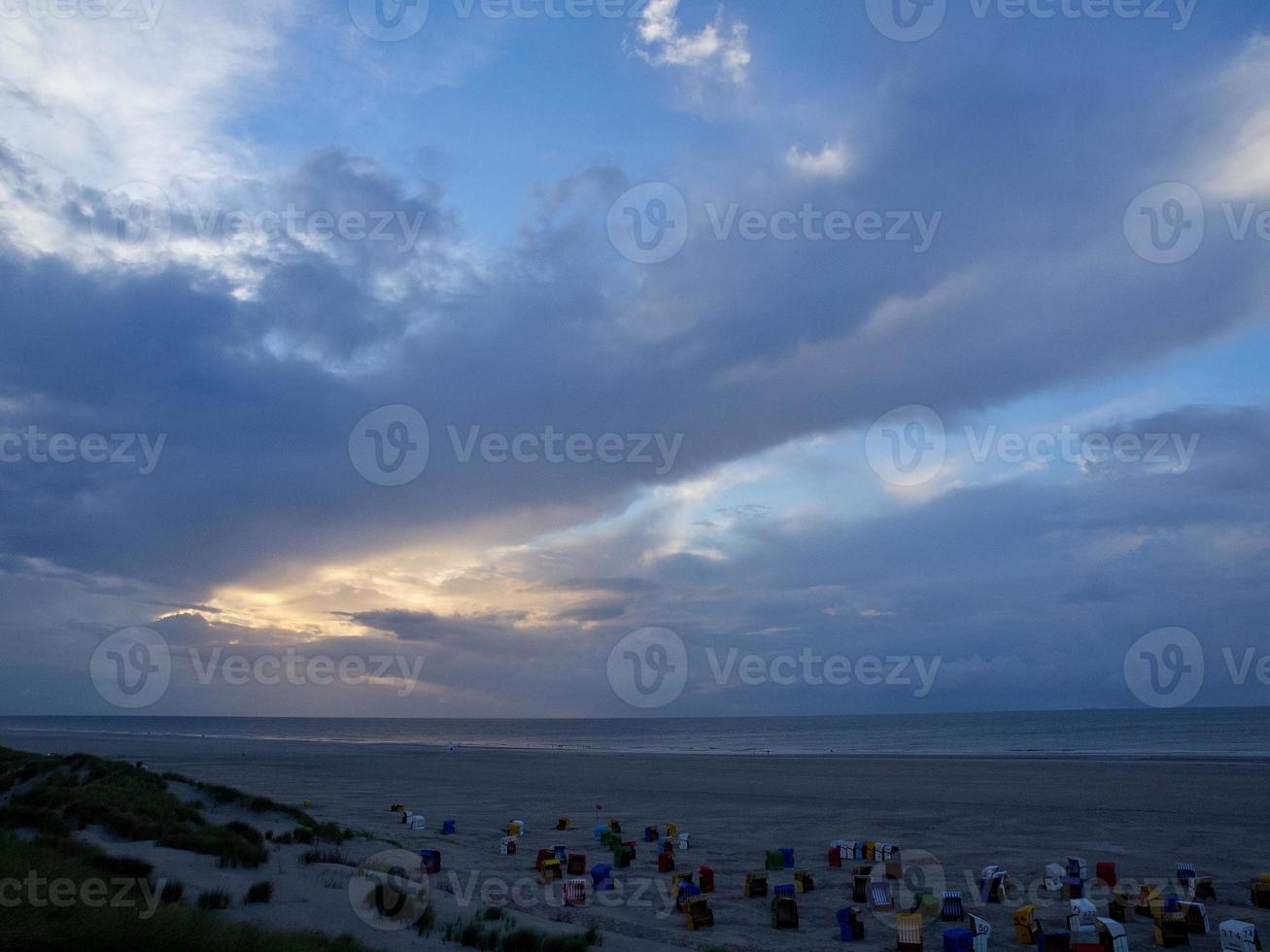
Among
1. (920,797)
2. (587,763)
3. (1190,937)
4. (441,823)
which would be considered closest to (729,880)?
(1190,937)

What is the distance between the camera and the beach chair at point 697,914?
13.1m

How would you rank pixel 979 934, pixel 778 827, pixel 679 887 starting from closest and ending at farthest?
pixel 979 934
pixel 679 887
pixel 778 827

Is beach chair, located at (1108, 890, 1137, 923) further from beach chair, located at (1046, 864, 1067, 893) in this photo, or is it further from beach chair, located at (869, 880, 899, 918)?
→ beach chair, located at (869, 880, 899, 918)

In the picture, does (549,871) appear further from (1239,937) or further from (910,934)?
(1239,937)

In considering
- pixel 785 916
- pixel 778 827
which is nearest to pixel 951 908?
pixel 785 916

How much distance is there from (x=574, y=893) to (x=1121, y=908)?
8.93 meters

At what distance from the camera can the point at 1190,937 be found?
39.8ft

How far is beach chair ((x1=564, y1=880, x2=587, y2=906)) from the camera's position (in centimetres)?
1445

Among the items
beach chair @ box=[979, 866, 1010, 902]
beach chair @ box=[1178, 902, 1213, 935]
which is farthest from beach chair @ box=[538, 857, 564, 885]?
beach chair @ box=[1178, 902, 1213, 935]

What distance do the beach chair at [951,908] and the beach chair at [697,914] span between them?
3845 millimetres

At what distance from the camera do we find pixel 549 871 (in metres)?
16.1

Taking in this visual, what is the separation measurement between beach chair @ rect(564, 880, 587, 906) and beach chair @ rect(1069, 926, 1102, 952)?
7.78 meters

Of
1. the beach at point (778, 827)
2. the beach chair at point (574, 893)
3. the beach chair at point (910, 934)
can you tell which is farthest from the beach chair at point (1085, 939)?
the beach chair at point (574, 893)

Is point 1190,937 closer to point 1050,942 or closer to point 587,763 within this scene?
point 1050,942
